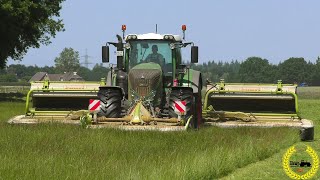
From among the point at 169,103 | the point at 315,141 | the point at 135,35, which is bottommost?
the point at 315,141

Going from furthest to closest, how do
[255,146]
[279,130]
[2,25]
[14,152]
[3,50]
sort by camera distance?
[3,50], [2,25], [279,130], [255,146], [14,152]

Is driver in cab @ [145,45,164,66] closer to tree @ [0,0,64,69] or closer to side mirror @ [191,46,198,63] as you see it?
side mirror @ [191,46,198,63]

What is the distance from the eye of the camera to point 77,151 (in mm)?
8430

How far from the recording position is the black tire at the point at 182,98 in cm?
1274

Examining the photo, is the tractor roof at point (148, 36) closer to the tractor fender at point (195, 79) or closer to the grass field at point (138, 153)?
the tractor fender at point (195, 79)

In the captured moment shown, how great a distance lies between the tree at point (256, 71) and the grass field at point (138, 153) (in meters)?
162

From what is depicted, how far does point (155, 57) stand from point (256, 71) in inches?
6526

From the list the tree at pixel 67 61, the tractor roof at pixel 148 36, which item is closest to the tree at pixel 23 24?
the tractor roof at pixel 148 36

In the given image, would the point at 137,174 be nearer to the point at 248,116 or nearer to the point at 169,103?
the point at 169,103

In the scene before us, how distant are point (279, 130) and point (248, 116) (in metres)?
1.68

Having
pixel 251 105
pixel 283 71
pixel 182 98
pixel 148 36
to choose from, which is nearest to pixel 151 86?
pixel 182 98

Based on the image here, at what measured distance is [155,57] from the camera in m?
14.1

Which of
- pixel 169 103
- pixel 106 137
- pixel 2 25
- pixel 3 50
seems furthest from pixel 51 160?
pixel 3 50

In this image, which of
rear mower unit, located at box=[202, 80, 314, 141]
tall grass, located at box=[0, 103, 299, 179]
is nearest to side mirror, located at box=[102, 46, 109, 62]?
tall grass, located at box=[0, 103, 299, 179]
